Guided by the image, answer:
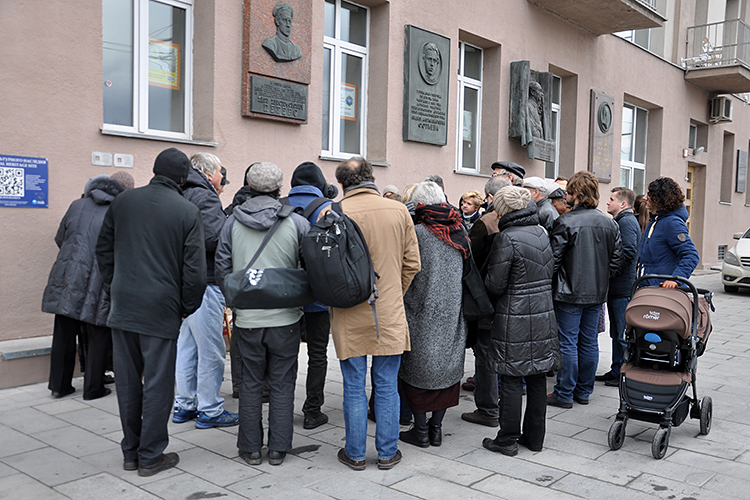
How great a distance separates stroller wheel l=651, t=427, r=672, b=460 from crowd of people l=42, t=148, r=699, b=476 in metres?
0.68

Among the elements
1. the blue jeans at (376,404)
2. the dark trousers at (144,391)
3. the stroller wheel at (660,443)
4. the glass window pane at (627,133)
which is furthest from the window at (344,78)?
the glass window pane at (627,133)

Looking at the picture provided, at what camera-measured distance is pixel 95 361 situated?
5.29 m

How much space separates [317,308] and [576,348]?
6.83 feet

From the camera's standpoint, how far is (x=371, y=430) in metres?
4.66

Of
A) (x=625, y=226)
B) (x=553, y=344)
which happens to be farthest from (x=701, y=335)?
(x=625, y=226)

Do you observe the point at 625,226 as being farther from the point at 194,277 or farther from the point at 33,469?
the point at 33,469

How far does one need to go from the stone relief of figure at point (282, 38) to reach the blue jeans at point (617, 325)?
412 cm

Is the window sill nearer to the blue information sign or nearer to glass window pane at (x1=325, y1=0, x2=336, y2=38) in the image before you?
the blue information sign

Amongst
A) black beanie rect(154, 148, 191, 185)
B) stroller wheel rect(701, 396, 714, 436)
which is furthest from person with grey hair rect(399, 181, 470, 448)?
stroller wheel rect(701, 396, 714, 436)

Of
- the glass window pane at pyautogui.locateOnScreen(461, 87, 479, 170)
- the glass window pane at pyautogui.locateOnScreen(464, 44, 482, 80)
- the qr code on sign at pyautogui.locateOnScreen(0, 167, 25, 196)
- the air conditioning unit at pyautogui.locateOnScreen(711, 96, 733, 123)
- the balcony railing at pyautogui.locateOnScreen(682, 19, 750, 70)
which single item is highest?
the balcony railing at pyautogui.locateOnScreen(682, 19, 750, 70)

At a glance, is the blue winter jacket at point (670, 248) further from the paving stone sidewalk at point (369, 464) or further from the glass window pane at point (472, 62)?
the glass window pane at point (472, 62)

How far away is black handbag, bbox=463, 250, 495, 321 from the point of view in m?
4.23

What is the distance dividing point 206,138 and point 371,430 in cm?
364

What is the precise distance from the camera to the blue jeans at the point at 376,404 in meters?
3.96
